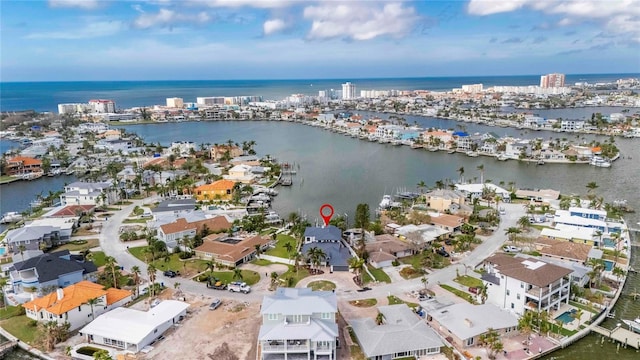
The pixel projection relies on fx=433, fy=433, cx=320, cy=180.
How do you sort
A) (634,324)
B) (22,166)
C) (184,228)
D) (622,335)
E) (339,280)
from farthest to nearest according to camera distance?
(22,166) < (184,228) < (339,280) < (634,324) < (622,335)

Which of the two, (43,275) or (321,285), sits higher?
(43,275)

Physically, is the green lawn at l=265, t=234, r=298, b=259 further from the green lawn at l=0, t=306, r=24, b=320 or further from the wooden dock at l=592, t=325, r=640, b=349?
the wooden dock at l=592, t=325, r=640, b=349

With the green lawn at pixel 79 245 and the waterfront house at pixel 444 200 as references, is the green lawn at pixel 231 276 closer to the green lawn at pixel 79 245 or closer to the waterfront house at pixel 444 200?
the green lawn at pixel 79 245

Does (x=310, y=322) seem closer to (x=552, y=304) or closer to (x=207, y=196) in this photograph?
(x=552, y=304)

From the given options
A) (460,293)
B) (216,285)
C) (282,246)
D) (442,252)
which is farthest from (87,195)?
(460,293)

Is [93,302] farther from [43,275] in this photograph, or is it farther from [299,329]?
[299,329]

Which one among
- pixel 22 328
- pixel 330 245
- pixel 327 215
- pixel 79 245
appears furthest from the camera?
pixel 327 215

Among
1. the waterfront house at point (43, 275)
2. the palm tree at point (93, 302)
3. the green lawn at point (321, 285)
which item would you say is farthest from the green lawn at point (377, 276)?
the waterfront house at point (43, 275)

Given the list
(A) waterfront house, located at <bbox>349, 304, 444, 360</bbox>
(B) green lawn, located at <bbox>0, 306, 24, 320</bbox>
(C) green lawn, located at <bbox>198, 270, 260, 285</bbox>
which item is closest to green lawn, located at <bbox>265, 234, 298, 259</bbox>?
(C) green lawn, located at <bbox>198, 270, 260, 285</bbox>
